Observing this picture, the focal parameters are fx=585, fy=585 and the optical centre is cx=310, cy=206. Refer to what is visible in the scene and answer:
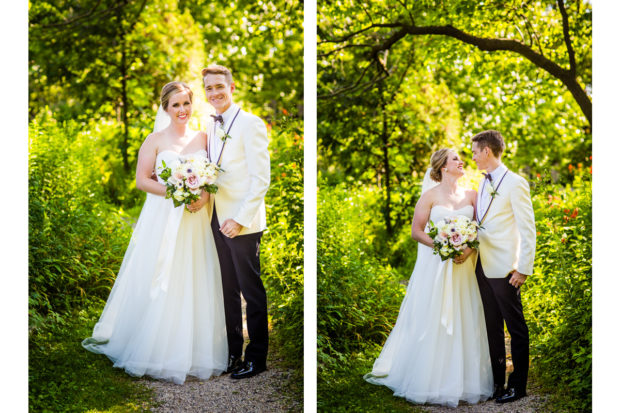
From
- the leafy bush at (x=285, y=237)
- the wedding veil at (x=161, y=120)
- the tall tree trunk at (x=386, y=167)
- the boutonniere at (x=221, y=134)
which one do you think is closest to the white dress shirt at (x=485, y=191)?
the tall tree trunk at (x=386, y=167)

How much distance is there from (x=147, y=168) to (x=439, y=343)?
216 cm

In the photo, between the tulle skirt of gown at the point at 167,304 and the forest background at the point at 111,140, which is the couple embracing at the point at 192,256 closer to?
the tulle skirt of gown at the point at 167,304

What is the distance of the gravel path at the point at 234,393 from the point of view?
3496 mm

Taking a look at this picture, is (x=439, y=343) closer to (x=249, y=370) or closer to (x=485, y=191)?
(x=485, y=191)

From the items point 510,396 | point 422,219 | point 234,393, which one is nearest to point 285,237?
point 422,219

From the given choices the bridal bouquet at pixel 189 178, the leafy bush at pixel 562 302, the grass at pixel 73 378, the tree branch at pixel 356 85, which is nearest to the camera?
the grass at pixel 73 378

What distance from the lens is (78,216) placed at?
3.80 meters

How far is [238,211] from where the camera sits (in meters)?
3.64

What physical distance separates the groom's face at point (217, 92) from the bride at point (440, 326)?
1.40m

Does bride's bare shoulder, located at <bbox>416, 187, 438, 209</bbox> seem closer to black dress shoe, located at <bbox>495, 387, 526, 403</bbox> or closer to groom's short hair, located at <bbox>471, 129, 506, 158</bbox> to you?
groom's short hair, located at <bbox>471, 129, 506, 158</bbox>
